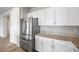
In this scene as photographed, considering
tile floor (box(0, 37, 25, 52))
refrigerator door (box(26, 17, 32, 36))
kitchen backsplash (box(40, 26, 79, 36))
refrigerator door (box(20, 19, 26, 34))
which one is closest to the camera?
tile floor (box(0, 37, 25, 52))

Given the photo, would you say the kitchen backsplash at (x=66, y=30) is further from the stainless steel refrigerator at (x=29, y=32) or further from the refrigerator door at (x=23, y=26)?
the refrigerator door at (x=23, y=26)

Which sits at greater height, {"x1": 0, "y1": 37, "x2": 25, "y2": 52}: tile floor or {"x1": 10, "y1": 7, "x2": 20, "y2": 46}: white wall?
{"x1": 10, "y1": 7, "x2": 20, "y2": 46}: white wall

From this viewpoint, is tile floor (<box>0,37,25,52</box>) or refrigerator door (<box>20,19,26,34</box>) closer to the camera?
Result: tile floor (<box>0,37,25,52</box>)

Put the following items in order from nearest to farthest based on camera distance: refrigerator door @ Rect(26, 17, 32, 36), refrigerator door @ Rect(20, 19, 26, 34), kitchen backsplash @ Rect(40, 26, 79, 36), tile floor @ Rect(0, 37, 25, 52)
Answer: tile floor @ Rect(0, 37, 25, 52) < refrigerator door @ Rect(20, 19, 26, 34) < refrigerator door @ Rect(26, 17, 32, 36) < kitchen backsplash @ Rect(40, 26, 79, 36)

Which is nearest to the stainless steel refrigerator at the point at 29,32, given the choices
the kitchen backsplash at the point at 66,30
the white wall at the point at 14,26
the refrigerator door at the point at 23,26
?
the refrigerator door at the point at 23,26

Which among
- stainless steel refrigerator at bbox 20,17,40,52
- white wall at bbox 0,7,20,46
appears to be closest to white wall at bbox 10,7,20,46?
white wall at bbox 0,7,20,46

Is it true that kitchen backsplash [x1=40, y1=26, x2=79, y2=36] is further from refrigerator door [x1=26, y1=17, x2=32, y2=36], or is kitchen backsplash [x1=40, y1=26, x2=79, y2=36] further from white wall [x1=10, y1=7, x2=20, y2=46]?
white wall [x1=10, y1=7, x2=20, y2=46]

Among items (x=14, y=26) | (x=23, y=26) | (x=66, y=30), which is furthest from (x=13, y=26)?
(x=66, y=30)

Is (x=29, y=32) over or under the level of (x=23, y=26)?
under

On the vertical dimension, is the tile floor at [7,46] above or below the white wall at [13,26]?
below

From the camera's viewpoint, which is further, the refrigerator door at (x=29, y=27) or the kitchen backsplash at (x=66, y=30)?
the kitchen backsplash at (x=66, y=30)

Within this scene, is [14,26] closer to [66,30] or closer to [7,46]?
[7,46]
